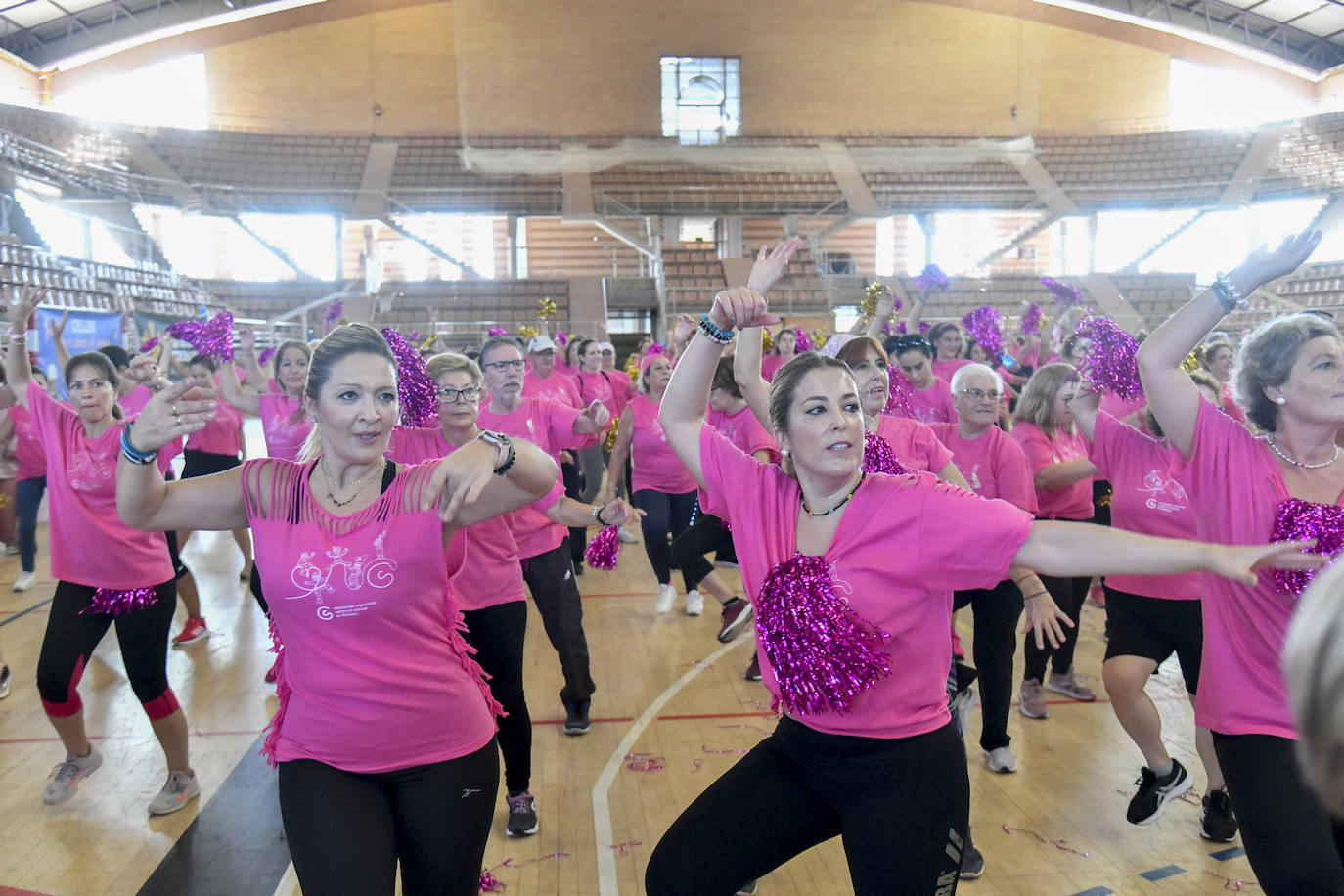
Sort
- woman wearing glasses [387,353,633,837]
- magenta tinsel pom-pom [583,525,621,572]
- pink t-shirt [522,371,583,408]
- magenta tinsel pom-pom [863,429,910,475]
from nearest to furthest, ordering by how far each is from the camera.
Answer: magenta tinsel pom-pom [863,429,910,475] < woman wearing glasses [387,353,633,837] < magenta tinsel pom-pom [583,525,621,572] < pink t-shirt [522,371,583,408]

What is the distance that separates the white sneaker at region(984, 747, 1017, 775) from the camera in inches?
163

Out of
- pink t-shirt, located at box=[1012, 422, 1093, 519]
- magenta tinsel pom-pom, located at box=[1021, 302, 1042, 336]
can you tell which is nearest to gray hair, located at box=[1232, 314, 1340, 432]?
pink t-shirt, located at box=[1012, 422, 1093, 519]

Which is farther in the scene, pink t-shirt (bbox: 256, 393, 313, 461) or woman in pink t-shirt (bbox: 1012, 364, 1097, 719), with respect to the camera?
pink t-shirt (bbox: 256, 393, 313, 461)

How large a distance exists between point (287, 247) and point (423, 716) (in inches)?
900

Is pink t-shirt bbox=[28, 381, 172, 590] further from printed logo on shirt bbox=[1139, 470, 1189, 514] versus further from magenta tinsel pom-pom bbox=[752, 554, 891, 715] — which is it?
printed logo on shirt bbox=[1139, 470, 1189, 514]

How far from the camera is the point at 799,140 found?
22.6 m

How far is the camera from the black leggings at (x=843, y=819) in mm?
2102

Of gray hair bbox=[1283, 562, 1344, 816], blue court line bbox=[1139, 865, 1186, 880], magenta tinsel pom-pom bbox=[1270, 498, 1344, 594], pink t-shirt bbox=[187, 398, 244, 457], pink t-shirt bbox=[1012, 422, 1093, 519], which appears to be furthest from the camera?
pink t-shirt bbox=[187, 398, 244, 457]

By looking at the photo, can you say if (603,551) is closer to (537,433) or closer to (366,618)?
(537,433)

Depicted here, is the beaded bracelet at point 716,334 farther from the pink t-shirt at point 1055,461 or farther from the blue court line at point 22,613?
the blue court line at point 22,613

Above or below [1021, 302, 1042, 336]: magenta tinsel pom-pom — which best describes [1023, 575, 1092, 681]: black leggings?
below

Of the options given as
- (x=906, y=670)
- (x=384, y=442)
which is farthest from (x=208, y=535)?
(x=906, y=670)

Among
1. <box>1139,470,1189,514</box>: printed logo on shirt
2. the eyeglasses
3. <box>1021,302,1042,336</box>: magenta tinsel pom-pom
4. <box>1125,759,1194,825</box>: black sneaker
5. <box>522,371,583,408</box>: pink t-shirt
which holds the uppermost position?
<box>1021,302,1042,336</box>: magenta tinsel pom-pom

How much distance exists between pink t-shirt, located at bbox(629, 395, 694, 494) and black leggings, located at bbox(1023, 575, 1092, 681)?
7.73ft
